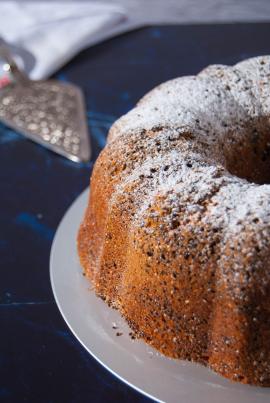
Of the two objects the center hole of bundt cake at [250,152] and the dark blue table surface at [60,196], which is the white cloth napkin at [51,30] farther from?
the center hole of bundt cake at [250,152]

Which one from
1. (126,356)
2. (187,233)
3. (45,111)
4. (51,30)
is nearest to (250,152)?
(187,233)

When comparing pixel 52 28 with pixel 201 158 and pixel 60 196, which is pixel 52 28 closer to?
pixel 60 196

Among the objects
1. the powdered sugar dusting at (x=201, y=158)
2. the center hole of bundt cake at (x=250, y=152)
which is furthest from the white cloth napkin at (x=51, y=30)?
the center hole of bundt cake at (x=250, y=152)

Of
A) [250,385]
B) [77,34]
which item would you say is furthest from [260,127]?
[77,34]

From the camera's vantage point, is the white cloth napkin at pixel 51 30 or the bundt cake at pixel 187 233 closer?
→ the bundt cake at pixel 187 233

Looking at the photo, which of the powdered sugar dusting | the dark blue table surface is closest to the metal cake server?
the dark blue table surface

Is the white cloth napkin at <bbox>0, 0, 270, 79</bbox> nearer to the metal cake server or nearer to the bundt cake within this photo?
the metal cake server

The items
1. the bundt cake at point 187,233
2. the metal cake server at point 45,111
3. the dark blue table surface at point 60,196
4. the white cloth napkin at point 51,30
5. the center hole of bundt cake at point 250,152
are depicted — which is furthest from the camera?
the white cloth napkin at point 51,30
